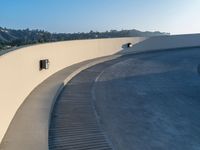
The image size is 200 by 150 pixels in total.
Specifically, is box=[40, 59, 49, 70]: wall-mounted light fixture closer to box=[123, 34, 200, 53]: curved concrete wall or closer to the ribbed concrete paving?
the ribbed concrete paving

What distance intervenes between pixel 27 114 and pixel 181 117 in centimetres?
407

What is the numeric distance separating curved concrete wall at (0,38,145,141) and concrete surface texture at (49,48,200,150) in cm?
94

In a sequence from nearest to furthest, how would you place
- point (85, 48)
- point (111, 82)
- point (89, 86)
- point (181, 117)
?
point (181, 117), point (89, 86), point (111, 82), point (85, 48)

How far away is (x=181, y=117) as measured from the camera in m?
9.48

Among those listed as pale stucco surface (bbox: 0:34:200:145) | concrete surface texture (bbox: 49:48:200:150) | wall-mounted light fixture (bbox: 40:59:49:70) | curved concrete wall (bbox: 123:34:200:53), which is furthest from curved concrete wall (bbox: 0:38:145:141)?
curved concrete wall (bbox: 123:34:200:53)

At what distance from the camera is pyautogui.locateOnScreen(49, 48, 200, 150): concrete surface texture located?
24.4 feet

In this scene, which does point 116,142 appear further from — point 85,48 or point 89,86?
point 85,48

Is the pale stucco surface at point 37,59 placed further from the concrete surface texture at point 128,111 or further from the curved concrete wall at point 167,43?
the concrete surface texture at point 128,111

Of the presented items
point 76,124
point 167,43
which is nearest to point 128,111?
point 76,124

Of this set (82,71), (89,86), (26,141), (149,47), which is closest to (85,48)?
(82,71)

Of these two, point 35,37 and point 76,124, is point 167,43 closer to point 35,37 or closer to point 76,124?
point 35,37

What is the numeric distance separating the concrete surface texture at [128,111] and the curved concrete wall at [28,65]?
94 centimetres

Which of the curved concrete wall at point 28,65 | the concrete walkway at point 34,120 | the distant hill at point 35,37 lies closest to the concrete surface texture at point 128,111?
the concrete walkway at point 34,120

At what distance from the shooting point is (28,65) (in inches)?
384
